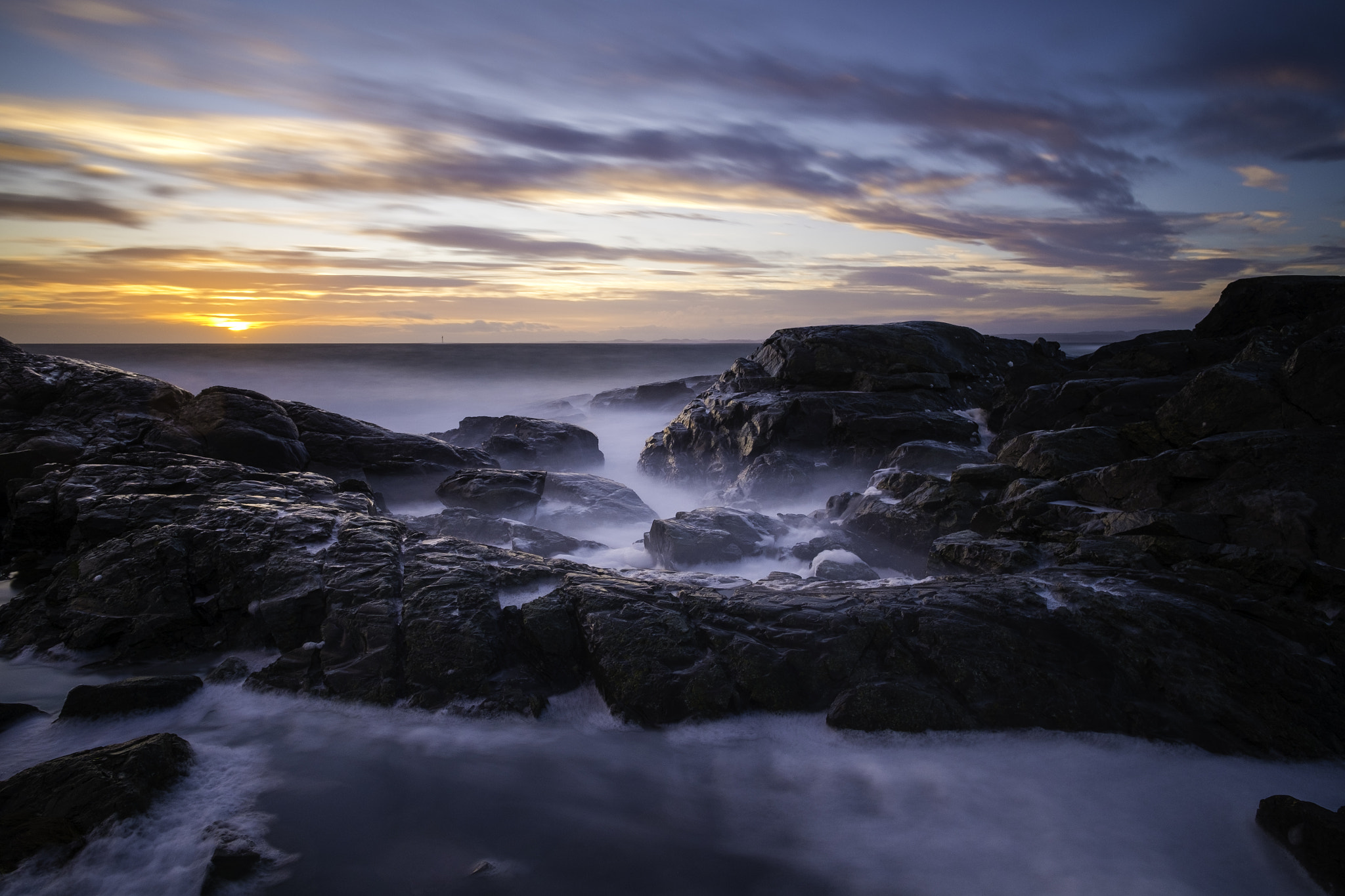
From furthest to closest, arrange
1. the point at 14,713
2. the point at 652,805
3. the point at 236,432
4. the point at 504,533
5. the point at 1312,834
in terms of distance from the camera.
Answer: the point at 236,432, the point at 504,533, the point at 14,713, the point at 652,805, the point at 1312,834

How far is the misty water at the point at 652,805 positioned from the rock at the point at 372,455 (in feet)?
20.6

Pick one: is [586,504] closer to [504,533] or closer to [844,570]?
[504,533]

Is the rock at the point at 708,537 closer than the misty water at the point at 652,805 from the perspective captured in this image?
No

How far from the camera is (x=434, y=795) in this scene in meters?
4.17

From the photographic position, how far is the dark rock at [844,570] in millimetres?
7887

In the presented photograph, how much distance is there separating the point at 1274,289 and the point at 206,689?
16824 millimetres

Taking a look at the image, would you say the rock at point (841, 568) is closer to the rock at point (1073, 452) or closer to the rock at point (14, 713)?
the rock at point (1073, 452)

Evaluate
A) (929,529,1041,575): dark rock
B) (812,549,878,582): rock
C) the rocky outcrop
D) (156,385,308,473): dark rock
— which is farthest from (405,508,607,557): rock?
the rocky outcrop

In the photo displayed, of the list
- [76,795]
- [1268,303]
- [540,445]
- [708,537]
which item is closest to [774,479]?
[708,537]

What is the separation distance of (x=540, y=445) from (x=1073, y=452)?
12.2 metres

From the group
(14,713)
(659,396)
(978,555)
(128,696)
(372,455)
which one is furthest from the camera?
(659,396)

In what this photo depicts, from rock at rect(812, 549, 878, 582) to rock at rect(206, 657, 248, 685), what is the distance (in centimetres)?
581

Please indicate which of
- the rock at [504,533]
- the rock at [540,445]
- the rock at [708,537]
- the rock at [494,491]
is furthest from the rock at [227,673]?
the rock at [540,445]

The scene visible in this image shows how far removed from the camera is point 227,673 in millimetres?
5125
